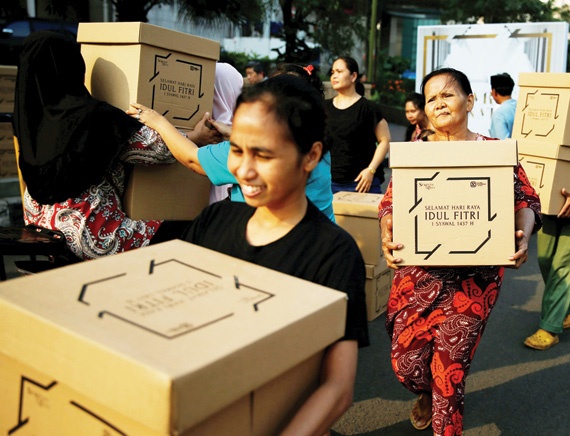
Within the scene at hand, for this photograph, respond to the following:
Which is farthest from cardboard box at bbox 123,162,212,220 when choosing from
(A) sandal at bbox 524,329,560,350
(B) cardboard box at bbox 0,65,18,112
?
(B) cardboard box at bbox 0,65,18,112

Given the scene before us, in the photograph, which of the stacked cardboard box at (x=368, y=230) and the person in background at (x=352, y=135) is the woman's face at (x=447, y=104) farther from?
the person in background at (x=352, y=135)

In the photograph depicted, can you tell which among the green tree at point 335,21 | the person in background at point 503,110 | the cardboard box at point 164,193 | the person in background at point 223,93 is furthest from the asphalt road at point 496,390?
the green tree at point 335,21

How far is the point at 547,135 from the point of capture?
4176 millimetres

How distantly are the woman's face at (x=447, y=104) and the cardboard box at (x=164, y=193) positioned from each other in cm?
106

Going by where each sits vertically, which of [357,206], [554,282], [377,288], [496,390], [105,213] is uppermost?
[105,213]

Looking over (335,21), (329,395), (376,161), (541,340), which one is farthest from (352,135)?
(335,21)

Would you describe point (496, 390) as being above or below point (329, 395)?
below

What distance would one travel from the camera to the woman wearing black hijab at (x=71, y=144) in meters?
2.61

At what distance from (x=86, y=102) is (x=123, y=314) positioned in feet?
5.42

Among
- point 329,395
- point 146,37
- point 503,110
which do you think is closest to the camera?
point 329,395

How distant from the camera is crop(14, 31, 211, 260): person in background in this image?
2.61m

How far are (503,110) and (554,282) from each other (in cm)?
199

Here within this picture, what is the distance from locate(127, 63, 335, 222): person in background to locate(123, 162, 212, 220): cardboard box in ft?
0.62

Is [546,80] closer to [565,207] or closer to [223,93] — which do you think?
[565,207]
